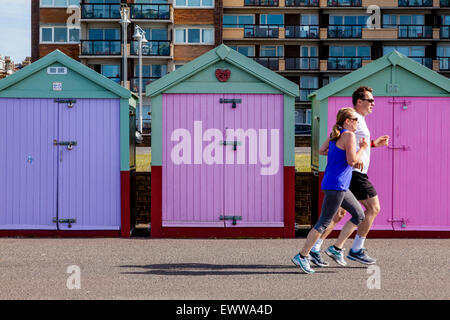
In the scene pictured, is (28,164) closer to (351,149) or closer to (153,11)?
(351,149)

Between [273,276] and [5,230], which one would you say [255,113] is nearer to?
[273,276]

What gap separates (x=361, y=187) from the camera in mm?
7211

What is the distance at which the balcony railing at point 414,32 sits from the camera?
44.4m

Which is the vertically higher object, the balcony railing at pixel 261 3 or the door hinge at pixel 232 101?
the balcony railing at pixel 261 3

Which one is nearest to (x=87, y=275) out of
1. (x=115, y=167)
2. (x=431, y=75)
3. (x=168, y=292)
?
(x=168, y=292)

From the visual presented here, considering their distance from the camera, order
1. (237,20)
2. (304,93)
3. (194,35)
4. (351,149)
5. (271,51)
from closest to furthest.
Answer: (351,149), (194,35), (237,20), (304,93), (271,51)

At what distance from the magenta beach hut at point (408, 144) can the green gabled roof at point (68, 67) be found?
2.97m

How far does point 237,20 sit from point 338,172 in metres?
38.7

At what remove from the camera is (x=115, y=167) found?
967 cm

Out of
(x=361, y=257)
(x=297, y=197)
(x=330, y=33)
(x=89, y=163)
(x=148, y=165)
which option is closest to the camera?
(x=361, y=257)

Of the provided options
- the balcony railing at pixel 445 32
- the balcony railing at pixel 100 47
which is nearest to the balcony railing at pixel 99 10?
the balcony railing at pixel 100 47

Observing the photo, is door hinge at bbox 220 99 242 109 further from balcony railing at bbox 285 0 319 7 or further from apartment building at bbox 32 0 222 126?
balcony railing at bbox 285 0 319 7

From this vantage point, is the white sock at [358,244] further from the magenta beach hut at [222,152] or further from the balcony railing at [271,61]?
the balcony railing at [271,61]

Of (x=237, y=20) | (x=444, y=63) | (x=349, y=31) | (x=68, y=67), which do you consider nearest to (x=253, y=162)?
(x=68, y=67)
